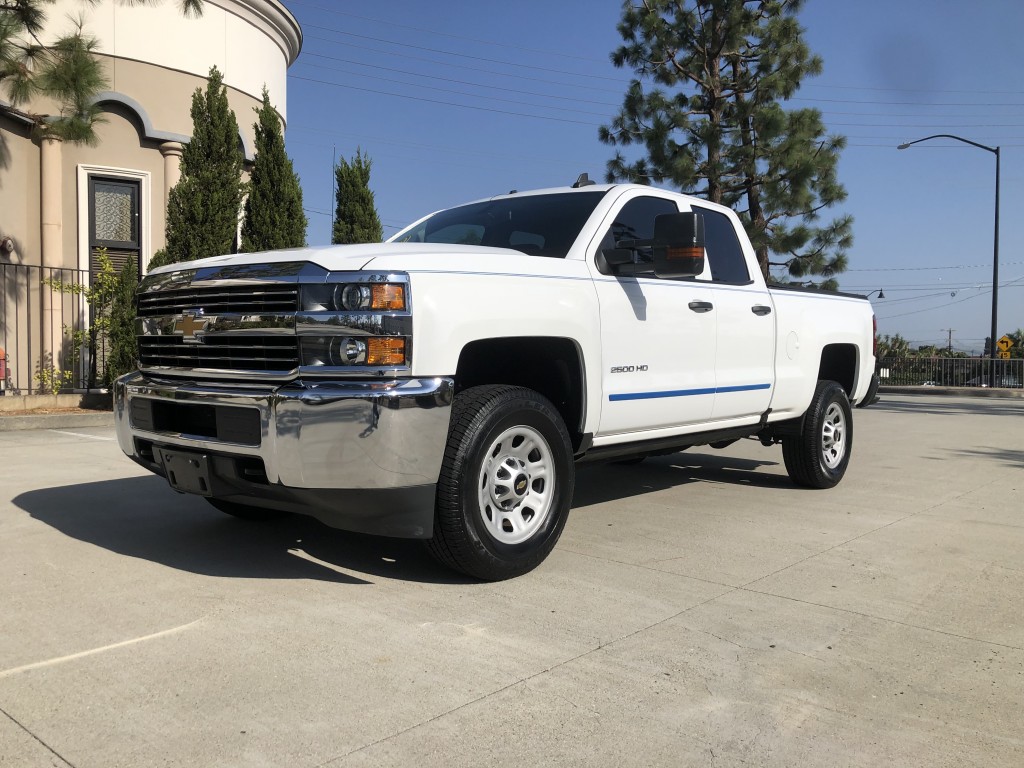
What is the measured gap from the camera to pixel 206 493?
4105mm

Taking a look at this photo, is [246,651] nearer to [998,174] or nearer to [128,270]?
[128,270]

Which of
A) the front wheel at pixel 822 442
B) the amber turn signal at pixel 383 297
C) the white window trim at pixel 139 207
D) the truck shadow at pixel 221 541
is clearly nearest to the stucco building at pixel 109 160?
the white window trim at pixel 139 207

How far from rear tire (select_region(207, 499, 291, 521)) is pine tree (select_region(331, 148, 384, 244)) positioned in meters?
10.6

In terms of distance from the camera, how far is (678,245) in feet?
15.5

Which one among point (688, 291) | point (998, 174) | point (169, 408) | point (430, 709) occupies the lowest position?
point (430, 709)

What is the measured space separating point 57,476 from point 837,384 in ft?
20.5

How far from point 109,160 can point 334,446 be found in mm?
12273

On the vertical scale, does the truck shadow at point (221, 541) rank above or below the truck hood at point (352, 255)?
below

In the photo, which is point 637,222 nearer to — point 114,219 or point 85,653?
point 85,653

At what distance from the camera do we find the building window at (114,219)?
548 inches

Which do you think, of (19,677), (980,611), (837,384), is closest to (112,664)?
(19,677)

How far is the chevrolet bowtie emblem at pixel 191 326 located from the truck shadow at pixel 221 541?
1.13 meters

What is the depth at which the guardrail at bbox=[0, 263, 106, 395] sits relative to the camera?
12.6 m

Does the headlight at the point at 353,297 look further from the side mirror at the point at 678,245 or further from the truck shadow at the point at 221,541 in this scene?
the side mirror at the point at 678,245
